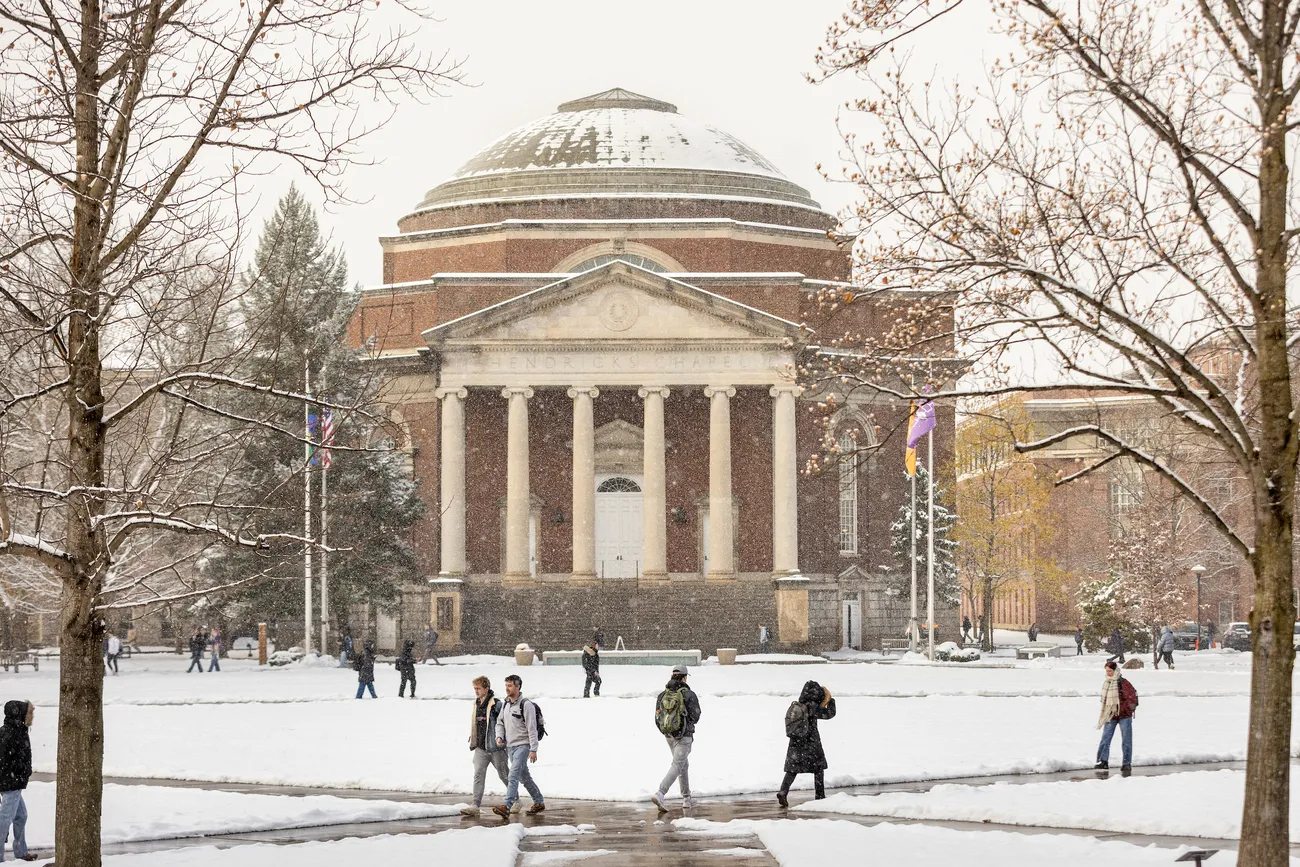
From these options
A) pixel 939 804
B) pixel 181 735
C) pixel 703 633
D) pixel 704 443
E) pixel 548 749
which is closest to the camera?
pixel 939 804

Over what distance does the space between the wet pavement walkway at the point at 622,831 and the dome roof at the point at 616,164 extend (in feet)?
148

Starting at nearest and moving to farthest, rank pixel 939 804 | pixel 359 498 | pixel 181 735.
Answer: pixel 939 804, pixel 181 735, pixel 359 498

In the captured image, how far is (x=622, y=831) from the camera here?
17.9 m

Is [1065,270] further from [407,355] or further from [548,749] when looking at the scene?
[407,355]

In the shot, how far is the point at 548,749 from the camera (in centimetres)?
2562

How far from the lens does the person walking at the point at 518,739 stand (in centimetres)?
1916

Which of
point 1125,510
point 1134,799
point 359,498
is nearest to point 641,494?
point 359,498

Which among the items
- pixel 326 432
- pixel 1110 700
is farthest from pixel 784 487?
pixel 1110 700

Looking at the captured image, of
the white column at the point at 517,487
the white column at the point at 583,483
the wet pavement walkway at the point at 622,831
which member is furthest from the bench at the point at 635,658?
the wet pavement walkway at the point at 622,831

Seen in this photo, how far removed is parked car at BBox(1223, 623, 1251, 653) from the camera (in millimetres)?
64625

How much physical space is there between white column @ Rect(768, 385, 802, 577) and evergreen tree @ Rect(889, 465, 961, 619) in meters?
5.57

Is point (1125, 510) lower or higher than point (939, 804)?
higher

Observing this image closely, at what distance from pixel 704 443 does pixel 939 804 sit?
Answer: 1591 inches

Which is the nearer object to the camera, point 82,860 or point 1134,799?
point 82,860
